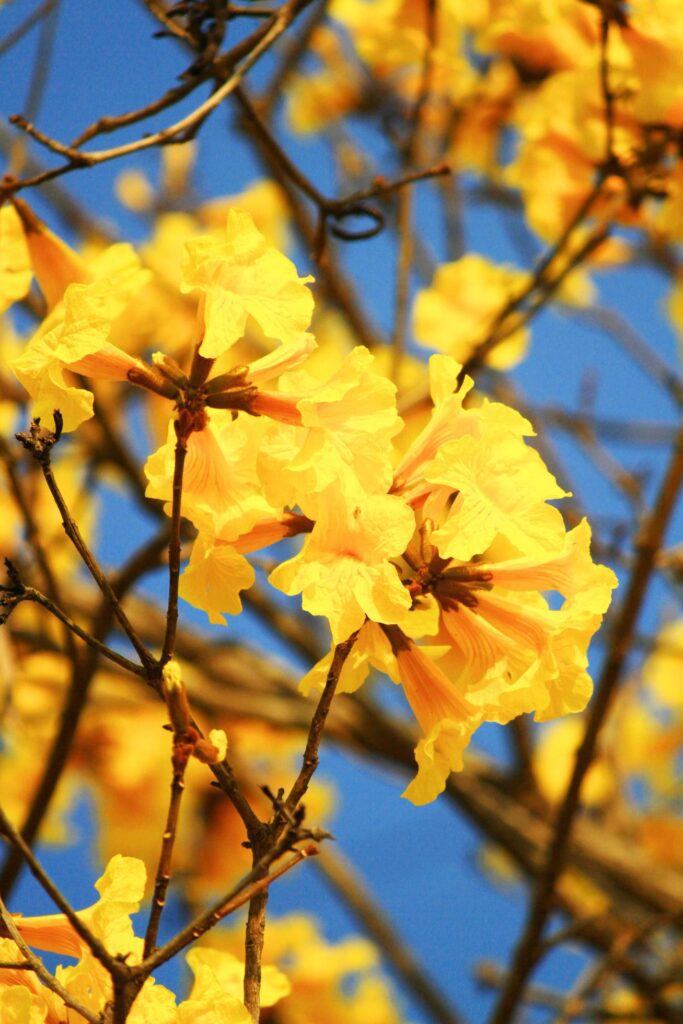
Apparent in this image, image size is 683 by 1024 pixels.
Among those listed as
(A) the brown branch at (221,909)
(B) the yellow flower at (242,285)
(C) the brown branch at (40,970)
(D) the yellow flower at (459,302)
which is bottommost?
(C) the brown branch at (40,970)

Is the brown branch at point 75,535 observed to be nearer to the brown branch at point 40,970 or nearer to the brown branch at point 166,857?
the brown branch at point 166,857

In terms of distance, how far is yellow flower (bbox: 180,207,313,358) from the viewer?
83cm

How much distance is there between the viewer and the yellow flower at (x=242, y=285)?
0.83 m

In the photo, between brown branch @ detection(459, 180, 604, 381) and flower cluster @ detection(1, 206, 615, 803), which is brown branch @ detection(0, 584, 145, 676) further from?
brown branch @ detection(459, 180, 604, 381)

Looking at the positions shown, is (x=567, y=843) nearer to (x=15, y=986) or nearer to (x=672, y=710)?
(x=15, y=986)

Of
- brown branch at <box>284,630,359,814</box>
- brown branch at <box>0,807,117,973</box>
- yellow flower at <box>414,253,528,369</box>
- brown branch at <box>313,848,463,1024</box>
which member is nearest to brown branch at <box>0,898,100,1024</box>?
brown branch at <box>0,807,117,973</box>

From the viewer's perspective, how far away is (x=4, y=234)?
1178 millimetres

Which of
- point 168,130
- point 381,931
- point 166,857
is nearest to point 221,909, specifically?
point 166,857

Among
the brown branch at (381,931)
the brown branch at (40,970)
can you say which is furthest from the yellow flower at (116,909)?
the brown branch at (381,931)

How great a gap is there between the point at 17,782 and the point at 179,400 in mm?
1994

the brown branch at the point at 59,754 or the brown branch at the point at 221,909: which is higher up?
the brown branch at the point at 59,754

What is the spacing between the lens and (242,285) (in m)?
0.84

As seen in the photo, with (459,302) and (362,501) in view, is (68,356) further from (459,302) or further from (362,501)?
(459,302)

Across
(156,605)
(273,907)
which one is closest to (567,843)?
(156,605)
